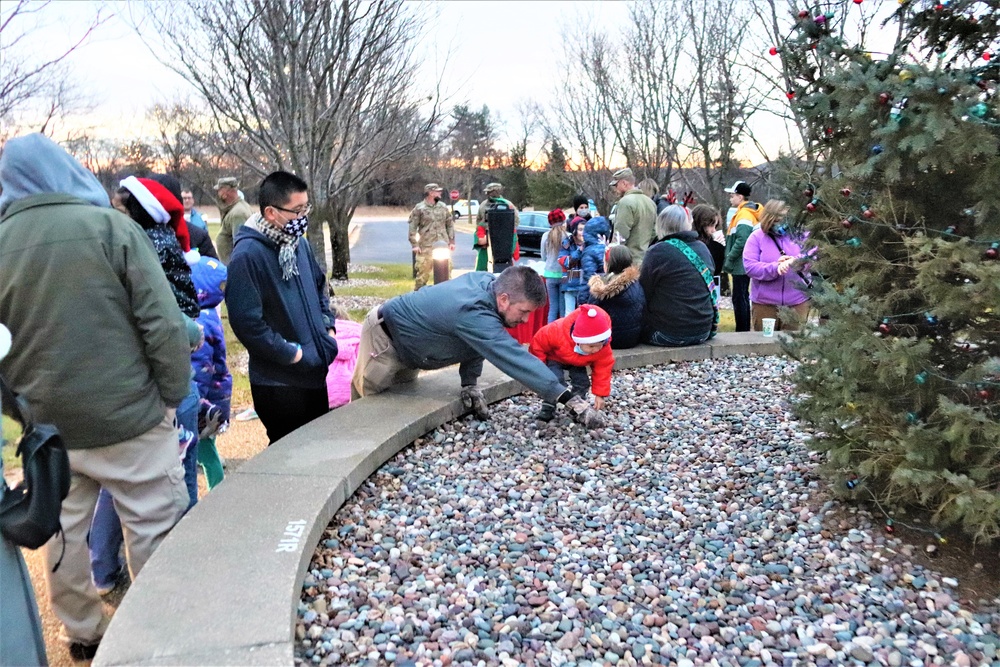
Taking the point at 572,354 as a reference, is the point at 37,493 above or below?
above

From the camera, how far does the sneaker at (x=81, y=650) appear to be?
2.84 m

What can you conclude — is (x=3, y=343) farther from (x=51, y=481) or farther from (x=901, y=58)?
(x=901, y=58)

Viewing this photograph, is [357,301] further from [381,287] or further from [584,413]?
[584,413]

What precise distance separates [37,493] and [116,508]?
0.94m

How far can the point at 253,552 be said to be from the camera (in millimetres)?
2656

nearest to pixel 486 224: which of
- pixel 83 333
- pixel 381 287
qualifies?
pixel 381 287

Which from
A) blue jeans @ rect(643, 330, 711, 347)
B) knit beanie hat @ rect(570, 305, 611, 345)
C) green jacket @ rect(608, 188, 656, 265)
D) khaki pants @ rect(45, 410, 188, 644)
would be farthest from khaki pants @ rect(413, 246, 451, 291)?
khaki pants @ rect(45, 410, 188, 644)

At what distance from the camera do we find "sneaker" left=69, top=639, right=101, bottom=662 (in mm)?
2844

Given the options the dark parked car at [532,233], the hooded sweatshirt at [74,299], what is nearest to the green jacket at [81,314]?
the hooded sweatshirt at [74,299]

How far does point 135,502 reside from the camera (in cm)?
279

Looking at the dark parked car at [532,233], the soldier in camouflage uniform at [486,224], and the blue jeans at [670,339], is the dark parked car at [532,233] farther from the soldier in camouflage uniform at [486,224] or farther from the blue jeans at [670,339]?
the blue jeans at [670,339]

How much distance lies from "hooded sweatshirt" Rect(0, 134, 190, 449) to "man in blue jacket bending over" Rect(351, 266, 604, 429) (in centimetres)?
172

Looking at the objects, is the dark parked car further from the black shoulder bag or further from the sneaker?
the black shoulder bag

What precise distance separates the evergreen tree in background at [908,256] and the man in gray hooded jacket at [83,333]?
2579 mm
